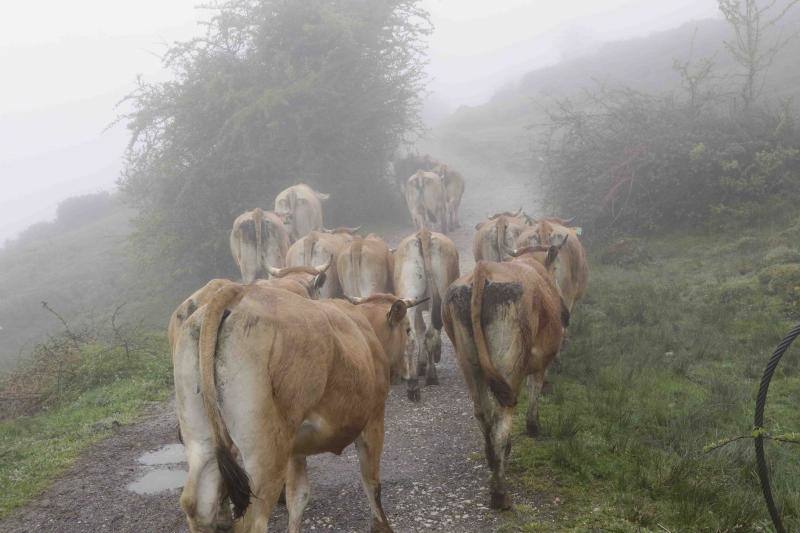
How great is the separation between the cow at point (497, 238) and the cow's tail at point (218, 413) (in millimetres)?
7430

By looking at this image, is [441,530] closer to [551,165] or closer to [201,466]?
[201,466]

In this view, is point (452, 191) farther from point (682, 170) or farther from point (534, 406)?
point (534, 406)

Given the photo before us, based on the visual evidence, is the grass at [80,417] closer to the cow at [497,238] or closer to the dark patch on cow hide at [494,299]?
the dark patch on cow hide at [494,299]

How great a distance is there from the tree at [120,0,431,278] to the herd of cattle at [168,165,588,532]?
11.8 meters

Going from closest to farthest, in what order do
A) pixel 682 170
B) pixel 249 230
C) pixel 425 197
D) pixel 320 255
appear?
1. pixel 320 255
2. pixel 249 230
3. pixel 682 170
4. pixel 425 197

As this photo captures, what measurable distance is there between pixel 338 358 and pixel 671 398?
207 inches

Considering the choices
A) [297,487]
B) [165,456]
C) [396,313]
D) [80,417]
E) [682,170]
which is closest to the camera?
[297,487]

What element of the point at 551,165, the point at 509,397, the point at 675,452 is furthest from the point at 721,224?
the point at 509,397

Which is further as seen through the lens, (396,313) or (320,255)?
(320,255)

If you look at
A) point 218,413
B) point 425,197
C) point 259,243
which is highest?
point 259,243

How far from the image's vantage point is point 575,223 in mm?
16609

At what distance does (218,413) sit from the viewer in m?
3.22

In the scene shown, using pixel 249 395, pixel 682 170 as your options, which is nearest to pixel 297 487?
pixel 249 395

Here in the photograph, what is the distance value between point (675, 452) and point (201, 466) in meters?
4.56
